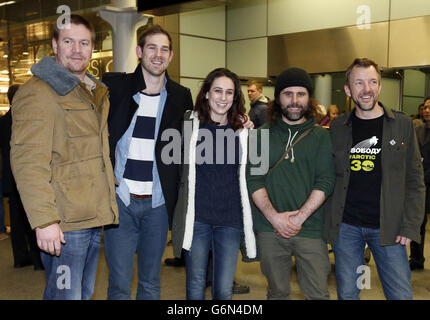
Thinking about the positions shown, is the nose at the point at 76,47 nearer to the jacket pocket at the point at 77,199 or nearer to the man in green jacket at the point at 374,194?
the jacket pocket at the point at 77,199

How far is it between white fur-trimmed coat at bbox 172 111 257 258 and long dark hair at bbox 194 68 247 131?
0.06 metres

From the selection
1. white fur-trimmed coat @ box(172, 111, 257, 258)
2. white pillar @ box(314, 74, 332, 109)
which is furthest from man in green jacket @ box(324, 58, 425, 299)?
white pillar @ box(314, 74, 332, 109)

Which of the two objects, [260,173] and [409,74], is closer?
[260,173]

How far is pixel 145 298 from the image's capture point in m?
2.67

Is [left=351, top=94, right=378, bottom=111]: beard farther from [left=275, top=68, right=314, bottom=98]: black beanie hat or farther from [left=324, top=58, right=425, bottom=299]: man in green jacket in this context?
[left=275, top=68, right=314, bottom=98]: black beanie hat

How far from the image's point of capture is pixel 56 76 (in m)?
2.14

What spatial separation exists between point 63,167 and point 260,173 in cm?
120

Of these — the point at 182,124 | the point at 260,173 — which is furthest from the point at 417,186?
the point at 182,124

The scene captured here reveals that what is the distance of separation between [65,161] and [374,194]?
70.6 inches

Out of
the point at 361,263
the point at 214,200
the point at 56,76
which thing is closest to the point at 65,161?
the point at 56,76

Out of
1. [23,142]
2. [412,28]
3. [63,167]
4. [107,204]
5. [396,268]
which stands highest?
→ [412,28]

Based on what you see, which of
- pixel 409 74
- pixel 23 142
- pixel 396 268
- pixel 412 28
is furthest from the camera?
pixel 409 74

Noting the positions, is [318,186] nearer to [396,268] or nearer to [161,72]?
[396,268]

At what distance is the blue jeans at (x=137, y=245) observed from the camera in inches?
101
